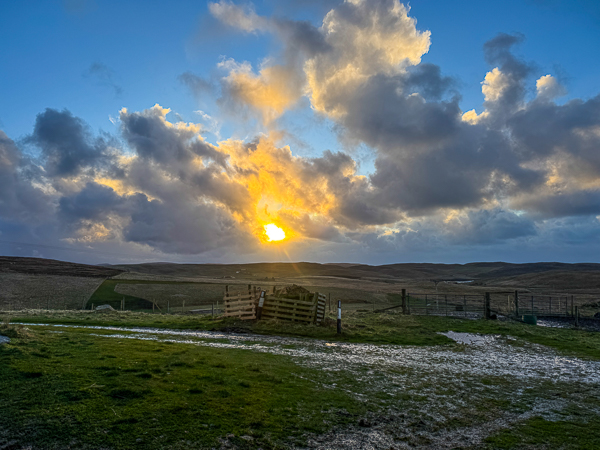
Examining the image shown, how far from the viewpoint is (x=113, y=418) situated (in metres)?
8.03

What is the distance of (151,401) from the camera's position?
30.4 feet

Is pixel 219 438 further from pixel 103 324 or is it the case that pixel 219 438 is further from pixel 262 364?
pixel 103 324

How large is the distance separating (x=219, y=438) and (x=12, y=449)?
3481 millimetres

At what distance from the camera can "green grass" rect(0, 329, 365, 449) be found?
24.2 feet

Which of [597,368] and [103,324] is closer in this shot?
[597,368]

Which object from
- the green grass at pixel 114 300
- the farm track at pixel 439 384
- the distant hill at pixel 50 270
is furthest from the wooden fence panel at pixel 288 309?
the distant hill at pixel 50 270

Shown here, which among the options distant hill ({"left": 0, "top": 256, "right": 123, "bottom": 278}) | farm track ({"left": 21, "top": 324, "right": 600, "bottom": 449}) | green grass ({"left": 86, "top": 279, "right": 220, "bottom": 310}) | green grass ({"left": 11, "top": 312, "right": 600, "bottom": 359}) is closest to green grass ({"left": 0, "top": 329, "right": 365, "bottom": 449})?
farm track ({"left": 21, "top": 324, "right": 600, "bottom": 449})

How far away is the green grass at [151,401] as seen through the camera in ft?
24.2

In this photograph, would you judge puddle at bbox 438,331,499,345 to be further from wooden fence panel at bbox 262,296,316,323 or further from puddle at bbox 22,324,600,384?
wooden fence panel at bbox 262,296,316,323

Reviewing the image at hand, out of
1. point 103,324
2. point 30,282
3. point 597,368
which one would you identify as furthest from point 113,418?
point 30,282

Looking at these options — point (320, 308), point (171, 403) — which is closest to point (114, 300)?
point (320, 308)

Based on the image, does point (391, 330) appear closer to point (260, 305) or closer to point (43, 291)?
point (260, 305)

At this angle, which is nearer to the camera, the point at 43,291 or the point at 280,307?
the point at 280,307

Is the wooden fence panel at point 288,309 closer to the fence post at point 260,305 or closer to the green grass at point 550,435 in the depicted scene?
the fence post at point 260,305
